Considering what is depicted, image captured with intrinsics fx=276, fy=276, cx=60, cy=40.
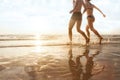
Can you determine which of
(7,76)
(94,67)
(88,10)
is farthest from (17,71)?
(88,10)

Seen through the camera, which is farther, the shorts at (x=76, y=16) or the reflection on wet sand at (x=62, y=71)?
the shorts at (x=76, y=16)

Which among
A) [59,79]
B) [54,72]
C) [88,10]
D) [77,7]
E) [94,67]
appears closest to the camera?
[59,79]

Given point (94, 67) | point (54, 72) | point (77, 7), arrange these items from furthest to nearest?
1. point (77, 7)
2. point (94, 67)
3. point (54, 72)

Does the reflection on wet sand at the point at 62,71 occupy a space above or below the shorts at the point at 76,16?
below

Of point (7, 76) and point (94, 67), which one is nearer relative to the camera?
point (7, 76)

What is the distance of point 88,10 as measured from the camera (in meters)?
12.8

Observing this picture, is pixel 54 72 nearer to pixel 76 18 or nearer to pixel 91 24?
pixel 76 18

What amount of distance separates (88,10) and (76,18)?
1.48 meters

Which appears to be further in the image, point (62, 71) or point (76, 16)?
point (76, 16)

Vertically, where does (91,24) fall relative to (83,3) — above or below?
below

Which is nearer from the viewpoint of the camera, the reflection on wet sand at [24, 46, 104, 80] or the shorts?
the reflection on wet sand at [24, 46, 104, 80]

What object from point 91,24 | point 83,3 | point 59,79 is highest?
point 83,3

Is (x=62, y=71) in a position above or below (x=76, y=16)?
below

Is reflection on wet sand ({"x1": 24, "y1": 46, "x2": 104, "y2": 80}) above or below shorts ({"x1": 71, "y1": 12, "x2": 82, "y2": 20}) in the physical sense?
below
